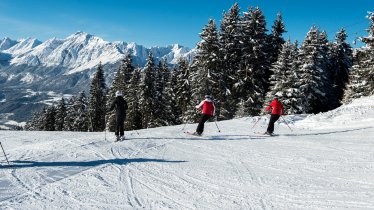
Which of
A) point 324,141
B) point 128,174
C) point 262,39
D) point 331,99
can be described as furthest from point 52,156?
point 331,99

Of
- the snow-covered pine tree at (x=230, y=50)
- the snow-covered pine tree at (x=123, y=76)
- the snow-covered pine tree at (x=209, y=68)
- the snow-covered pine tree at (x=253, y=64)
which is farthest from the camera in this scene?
the snow-covered pine tree at (x=123, y=76)

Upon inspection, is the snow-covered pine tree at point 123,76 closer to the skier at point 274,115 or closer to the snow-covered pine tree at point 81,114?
the snow-covered pine tree at point 81,114

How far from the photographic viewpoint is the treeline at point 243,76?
139 ft

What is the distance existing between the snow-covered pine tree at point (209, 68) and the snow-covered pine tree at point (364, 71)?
1482 centimetres

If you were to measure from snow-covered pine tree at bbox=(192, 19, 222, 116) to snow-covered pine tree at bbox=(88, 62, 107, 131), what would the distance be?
19.9m

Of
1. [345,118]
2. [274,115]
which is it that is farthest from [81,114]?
[274,115]

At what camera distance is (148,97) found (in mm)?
51500

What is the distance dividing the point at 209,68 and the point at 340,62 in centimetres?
2325

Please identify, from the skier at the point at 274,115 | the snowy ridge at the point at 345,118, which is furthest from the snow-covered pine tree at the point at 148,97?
the skier at the point at 274,115

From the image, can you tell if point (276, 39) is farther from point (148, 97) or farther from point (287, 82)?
point (148, 97)

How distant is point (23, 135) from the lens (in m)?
19.5

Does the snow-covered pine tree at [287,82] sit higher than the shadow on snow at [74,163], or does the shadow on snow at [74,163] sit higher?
the snow-covered pine tree at [287,82]

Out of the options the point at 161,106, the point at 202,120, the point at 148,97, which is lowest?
the point at 202,120

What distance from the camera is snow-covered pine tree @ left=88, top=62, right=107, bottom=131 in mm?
59125
